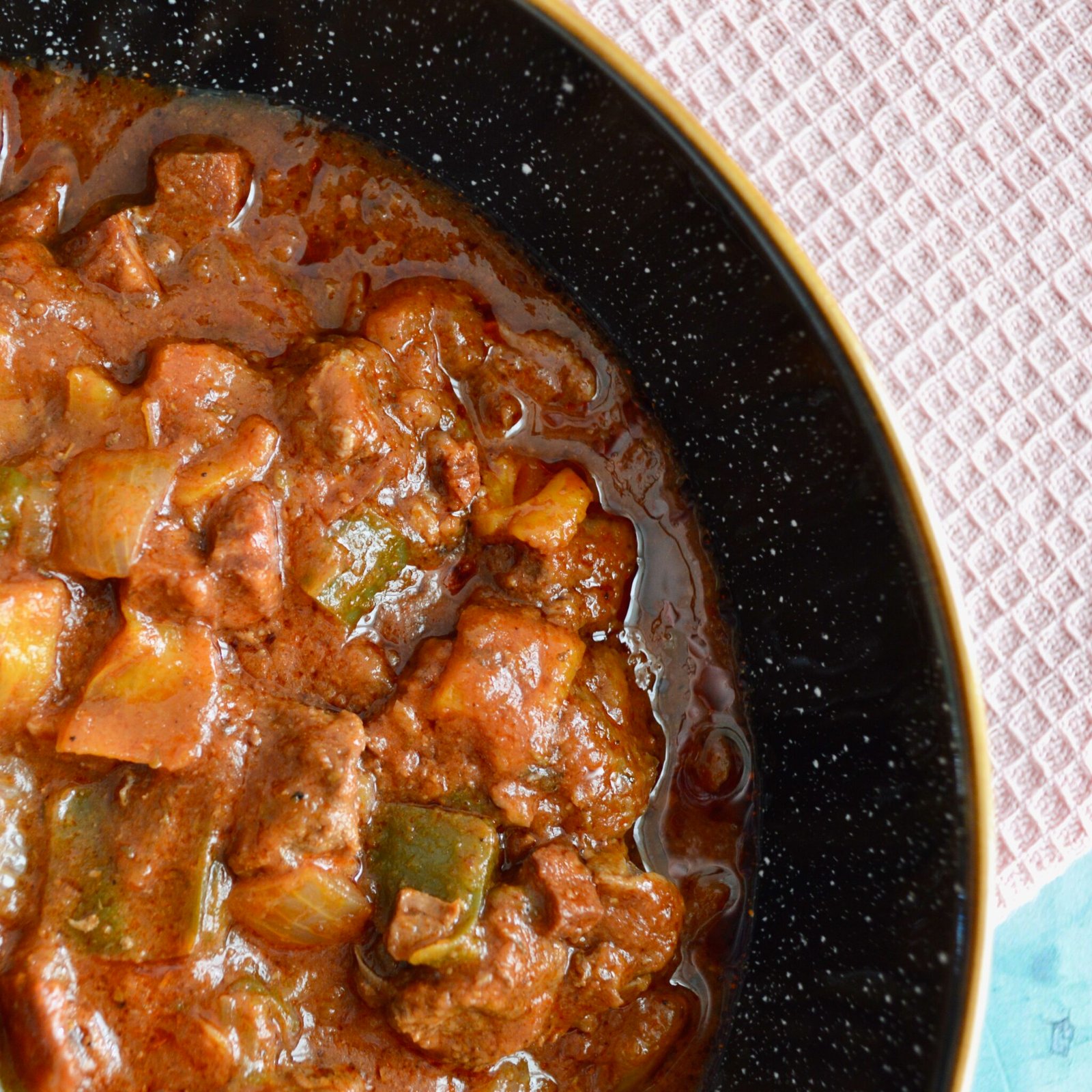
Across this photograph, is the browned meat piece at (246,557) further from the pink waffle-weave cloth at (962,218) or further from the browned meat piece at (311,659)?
the pink waffle-weave cloth at (962,218)

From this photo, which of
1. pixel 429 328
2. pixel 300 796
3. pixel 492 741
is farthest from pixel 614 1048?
pixel 429 328

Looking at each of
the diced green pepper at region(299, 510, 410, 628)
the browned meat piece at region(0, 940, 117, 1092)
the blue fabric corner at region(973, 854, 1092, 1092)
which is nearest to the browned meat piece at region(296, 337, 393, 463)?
the diced green pepper at region(299, 510, 410, 628)

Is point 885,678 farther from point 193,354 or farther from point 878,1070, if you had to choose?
point 193,354

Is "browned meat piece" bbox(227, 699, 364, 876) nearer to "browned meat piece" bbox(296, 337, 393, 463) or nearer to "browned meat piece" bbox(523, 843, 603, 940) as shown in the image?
"browned meat piece" bbox(523, 843, 603, 940)

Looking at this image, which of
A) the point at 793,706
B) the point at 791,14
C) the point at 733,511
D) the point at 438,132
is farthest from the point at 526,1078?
the point at 791,14

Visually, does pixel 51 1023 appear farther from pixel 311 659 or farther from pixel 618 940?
pixel 618 940
